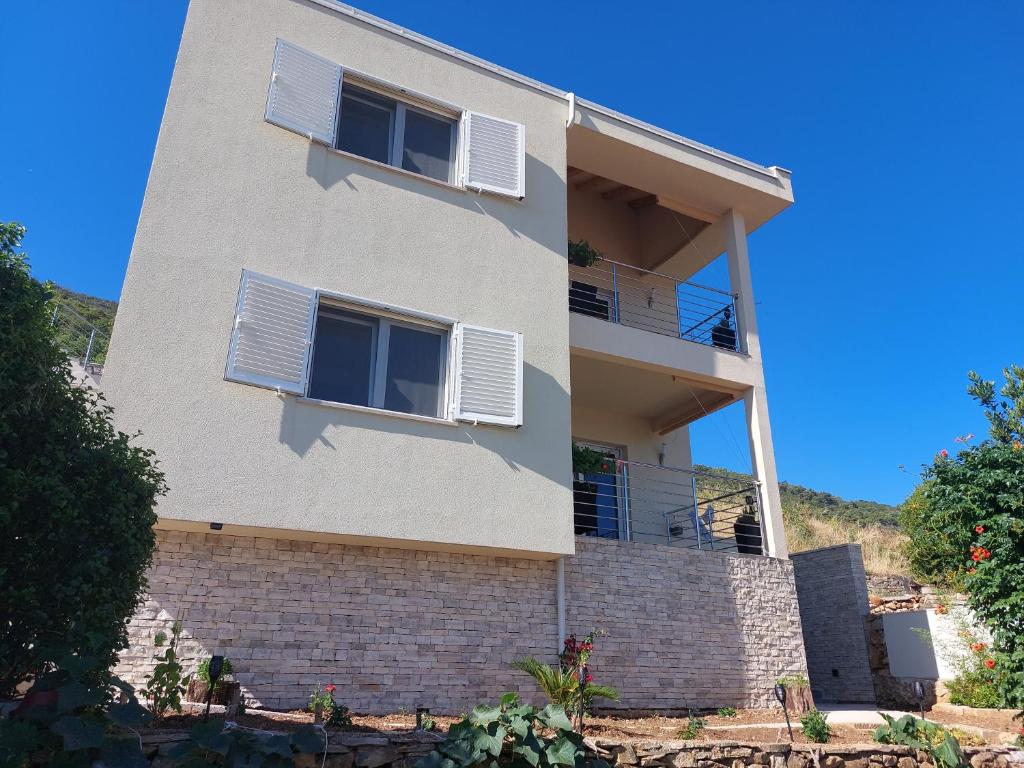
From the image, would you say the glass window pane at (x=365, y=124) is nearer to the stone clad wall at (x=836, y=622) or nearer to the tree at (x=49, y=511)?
the tree at (x=49, y=511)

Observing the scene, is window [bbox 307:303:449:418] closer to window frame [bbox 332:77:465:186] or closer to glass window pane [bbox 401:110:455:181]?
window frame [bbox 332:77:465:186]

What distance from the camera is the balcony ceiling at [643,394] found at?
11.9 metres

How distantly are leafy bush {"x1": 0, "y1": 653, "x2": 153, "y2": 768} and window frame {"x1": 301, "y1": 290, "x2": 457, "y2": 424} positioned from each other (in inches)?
153

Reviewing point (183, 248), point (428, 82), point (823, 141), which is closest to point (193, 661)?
point (183, 248)

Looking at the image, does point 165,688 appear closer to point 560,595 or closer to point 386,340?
point 386,340

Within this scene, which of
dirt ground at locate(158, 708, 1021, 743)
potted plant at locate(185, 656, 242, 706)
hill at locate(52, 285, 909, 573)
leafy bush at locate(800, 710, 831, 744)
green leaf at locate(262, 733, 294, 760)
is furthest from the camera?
hill at locate(52, 285, 909, 573)

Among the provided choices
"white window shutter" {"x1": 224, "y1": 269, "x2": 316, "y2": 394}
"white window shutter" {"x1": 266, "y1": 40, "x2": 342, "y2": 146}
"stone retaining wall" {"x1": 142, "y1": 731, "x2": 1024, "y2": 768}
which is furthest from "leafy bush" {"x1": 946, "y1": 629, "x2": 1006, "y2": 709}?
"white window shutter" {"x1": 266, "y1": 40, "x2": 342, "y2": 146}

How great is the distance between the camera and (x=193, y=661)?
22.6 feet

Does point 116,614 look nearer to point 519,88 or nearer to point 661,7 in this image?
point 519,88

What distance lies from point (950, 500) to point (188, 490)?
950 cm

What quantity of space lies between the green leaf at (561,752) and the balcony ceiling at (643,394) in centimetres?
637

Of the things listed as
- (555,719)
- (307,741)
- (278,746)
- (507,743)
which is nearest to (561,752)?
(555,719)

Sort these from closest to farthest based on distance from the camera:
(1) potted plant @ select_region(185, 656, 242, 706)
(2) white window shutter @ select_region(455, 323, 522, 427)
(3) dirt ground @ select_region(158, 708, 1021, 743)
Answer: (3) dirt ground @ select_region(158, 708, 1021, 743) < (1) potted plant @ select_region(185, 656, 242, 706) < (2) white window shutter @ select_region(455, 323, 522, 427)

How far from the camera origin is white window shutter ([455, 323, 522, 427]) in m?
8.53
